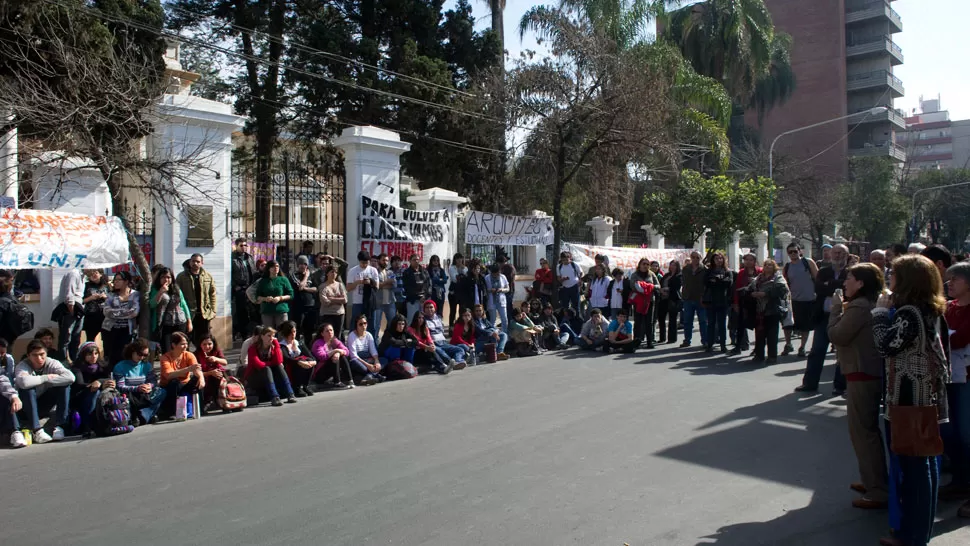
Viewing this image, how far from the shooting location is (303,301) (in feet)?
38.9

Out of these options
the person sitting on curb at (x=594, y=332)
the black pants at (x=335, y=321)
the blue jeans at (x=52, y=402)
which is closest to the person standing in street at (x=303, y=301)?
the black pants at (x=335, y=321)

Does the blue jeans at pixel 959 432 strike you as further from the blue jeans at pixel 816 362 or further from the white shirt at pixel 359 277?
the white shirt at pixel 359 277

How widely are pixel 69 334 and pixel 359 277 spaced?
4.49 metres

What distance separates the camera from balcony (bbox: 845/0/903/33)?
65375 millimetres

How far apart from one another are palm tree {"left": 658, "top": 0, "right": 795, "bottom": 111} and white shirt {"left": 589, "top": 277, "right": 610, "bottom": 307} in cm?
1999

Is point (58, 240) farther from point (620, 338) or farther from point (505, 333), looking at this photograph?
point (620, 338)

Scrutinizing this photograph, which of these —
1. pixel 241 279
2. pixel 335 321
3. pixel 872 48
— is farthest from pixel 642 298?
pixel 872 48

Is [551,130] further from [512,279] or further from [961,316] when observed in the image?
[961,316]

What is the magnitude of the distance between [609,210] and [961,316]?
13.8 m

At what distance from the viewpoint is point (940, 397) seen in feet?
14.9

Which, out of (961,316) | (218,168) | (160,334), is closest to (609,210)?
(218,168)

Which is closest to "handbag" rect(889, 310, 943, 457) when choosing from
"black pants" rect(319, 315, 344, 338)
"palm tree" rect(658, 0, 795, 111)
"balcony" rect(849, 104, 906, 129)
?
"black pants" rect(319, 315, 344, 338)

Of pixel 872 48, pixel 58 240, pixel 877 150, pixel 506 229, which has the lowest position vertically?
pixel 58 240

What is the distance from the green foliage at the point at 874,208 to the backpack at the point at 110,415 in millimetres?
43427
